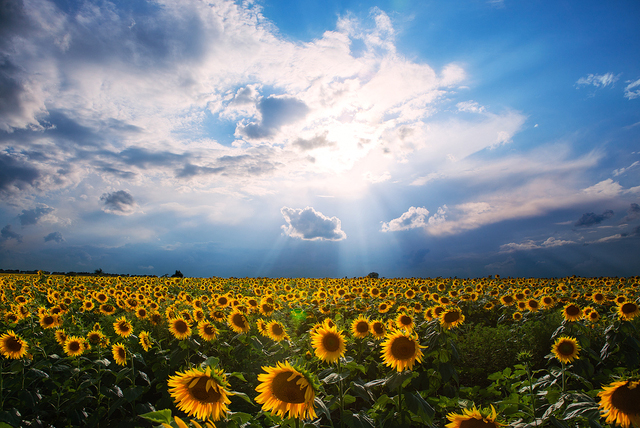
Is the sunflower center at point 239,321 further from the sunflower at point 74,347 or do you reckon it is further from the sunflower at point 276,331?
the sunflower at point 74,347

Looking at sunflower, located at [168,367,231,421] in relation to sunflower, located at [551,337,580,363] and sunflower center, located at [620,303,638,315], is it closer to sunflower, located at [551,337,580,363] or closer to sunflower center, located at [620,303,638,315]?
sunflower, located at [551,337,580,363]

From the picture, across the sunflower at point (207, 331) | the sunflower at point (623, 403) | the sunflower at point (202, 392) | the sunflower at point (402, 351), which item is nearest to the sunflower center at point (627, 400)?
the sunflower at point (623, 403)

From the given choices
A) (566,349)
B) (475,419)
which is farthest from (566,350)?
(475,419)

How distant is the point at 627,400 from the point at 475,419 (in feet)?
4.70

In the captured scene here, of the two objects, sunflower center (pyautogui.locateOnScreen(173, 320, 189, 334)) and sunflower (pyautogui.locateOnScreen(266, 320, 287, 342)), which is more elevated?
sunflower center (pyautogui.locateOnScreen(173, 320, 189, 334))

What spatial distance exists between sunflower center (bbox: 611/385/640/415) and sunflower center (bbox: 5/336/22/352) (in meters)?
8.98

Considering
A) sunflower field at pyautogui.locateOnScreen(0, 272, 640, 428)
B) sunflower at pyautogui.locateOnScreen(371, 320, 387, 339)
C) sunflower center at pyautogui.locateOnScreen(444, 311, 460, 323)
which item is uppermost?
sunflower center at pyautogui.locateOnScreen(444, 311, 460, 323)

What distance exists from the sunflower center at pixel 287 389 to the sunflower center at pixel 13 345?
244 inches

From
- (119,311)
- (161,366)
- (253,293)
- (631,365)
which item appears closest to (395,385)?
(161,366)

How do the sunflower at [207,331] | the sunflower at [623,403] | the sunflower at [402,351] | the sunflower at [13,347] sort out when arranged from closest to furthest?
the sunflower at [623,403] → the sunflower at [402,351] → the sunflower at [13,347] → the sunflower at [207,331]

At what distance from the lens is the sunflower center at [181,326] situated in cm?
643

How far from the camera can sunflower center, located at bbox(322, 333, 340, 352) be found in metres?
4.30

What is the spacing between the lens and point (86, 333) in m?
7.37

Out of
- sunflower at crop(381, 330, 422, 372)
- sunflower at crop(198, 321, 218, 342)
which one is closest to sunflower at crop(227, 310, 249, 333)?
sunflower at crop(198, 321, 218, 342)
